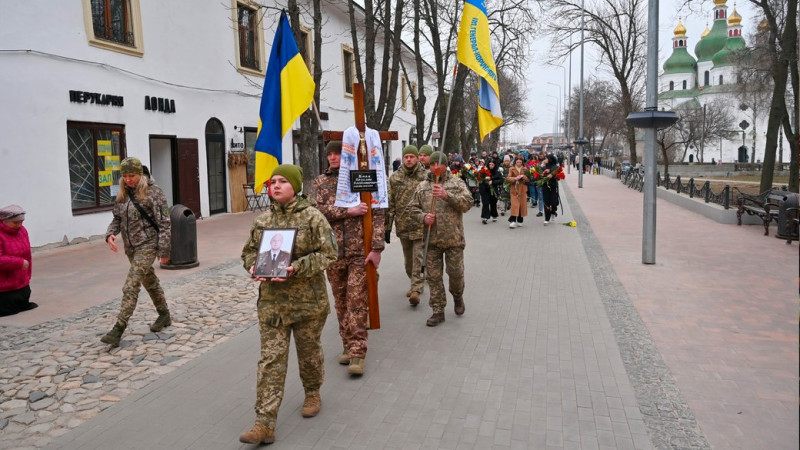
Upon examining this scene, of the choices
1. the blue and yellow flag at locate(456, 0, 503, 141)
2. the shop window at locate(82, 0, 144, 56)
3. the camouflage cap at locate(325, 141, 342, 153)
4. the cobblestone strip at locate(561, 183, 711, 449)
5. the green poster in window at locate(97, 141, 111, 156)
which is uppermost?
the shop window at locate(82, 0, 144, 56)

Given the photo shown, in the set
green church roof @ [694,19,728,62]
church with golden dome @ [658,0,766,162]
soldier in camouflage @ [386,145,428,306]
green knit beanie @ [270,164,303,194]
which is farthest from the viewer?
green church roof @ [694,19,728,62]

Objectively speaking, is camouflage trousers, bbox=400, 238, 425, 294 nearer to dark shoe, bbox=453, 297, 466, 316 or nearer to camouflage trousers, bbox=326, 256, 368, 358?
dark shoe, bbox=453, 297, 466, 316

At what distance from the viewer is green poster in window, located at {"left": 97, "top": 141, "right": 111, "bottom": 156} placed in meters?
13.5

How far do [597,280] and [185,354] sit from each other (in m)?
5.87

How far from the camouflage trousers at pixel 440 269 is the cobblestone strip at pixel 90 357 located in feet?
7.07

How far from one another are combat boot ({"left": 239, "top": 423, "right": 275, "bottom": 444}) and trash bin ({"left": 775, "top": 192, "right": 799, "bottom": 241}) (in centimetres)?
1166

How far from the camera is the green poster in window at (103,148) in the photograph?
1346cm

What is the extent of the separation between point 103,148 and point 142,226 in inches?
342

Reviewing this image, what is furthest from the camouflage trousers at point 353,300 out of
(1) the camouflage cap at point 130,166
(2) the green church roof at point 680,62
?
(2) the green church roof at point 680,62

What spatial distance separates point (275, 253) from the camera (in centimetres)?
397

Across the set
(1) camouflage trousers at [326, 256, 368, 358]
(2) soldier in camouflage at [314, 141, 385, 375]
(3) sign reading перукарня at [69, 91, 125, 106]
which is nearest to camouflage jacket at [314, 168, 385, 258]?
(2) soldier in camouflage at [314, 141, 385, 375]

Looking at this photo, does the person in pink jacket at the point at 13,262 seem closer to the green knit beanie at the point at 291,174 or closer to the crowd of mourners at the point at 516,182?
the green knit beanie at the point at 291,174

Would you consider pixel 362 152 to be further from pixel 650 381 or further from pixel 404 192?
pixel 650 381

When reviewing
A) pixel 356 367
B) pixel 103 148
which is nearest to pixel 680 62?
pixel 103 148
